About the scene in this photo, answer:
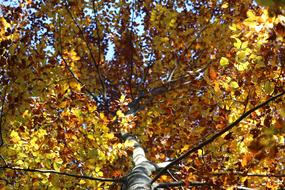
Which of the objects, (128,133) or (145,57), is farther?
(145,57)

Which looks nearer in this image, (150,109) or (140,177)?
(140,177)

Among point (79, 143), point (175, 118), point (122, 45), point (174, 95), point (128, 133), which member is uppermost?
point (122, 45)

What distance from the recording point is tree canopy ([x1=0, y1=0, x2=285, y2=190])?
→ 12.4 ft

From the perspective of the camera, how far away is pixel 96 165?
5082 mm

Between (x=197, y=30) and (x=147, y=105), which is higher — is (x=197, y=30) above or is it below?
above

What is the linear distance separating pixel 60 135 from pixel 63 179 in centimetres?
77

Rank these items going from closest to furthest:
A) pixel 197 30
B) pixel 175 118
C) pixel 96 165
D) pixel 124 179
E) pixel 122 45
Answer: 1. pixel 124 179
2. pixel 96 165
3. pixel 175 118
4. pixel 197 30
5. pixel 122 45

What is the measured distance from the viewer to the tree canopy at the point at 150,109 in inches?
149

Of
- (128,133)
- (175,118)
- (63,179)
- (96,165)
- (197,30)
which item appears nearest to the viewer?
(96,165)

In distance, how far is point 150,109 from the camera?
328 inches

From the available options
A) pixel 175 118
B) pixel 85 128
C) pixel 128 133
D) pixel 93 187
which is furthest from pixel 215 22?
pixel 93 187

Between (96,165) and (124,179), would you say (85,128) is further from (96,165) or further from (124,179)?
(124,179)

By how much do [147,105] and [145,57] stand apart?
5.90 ft

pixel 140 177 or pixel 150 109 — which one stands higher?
pixel 150 109
